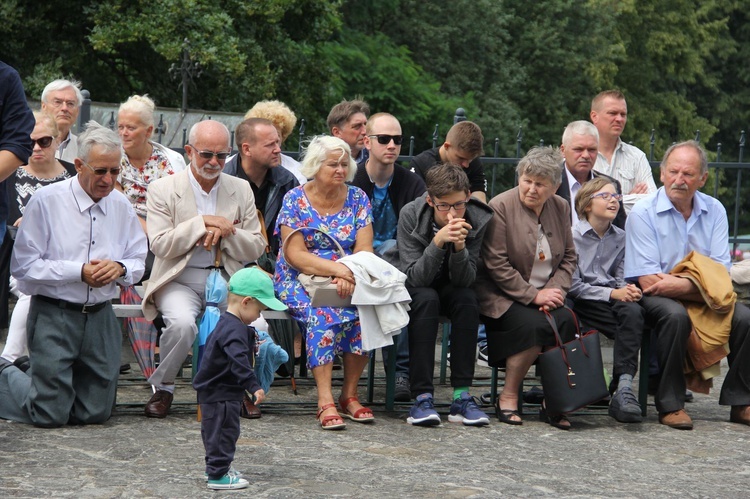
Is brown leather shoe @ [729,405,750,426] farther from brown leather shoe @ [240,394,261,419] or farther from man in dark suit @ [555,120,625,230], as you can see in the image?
brown leather shoe @ [240,394,261,419]

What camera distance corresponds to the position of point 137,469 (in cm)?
565

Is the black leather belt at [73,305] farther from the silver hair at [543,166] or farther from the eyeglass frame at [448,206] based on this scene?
the silver hair at [543,166]

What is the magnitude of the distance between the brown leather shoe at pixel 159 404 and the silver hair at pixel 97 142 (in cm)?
135

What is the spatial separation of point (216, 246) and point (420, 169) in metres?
1.66

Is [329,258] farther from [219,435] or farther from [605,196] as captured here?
[219,435]

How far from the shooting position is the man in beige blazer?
6.86m

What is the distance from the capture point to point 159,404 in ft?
22.3

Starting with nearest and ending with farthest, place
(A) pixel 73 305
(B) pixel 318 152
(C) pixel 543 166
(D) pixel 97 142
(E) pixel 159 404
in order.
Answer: (D) pixel 97 142, (A) pixel 73 305, (E) pixel 159 404, (B) pixel 318 152, (C) pixel 543 166

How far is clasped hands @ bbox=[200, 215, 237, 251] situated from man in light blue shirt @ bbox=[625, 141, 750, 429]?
2470mm

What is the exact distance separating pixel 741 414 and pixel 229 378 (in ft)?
11.4

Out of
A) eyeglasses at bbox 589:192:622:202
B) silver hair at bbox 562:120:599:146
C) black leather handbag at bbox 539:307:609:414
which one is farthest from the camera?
silver hair at bbox 562:120:599:146

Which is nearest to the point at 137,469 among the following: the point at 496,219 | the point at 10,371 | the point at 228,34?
the point at 10,371

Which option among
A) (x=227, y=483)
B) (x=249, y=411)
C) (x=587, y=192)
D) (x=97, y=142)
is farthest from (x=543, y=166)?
(x=227, y=483)

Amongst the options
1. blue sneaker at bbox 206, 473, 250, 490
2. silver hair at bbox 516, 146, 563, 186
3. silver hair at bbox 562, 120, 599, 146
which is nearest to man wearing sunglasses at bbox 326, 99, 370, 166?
silver hair at bbox 562, 120, 599, 146
